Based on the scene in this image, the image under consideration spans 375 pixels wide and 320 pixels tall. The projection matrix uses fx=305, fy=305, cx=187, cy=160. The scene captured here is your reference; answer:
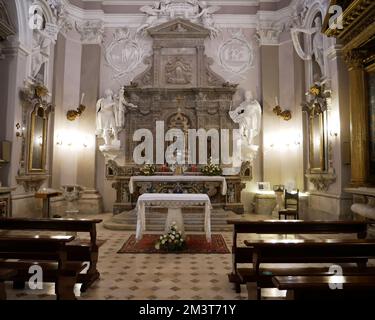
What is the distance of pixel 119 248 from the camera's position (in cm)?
643

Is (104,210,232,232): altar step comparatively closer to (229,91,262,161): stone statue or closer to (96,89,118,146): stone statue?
(229,91,262,161): stone statue

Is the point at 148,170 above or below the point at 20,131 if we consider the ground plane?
below

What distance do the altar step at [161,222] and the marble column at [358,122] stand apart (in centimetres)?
356

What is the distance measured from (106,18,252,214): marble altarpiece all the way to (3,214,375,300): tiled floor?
5.56m

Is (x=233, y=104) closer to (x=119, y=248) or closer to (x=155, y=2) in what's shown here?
(x=155, y=2)

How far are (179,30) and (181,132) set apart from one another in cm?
401

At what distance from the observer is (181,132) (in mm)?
11469

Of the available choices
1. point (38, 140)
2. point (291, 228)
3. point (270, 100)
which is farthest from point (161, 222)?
point (270, 100)

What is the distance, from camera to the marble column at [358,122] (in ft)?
22.9

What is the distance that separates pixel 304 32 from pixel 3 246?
10072mm

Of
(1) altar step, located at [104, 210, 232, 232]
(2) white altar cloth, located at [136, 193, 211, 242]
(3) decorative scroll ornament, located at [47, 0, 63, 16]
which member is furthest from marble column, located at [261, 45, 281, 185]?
(3) decorative scroll ornament, located at [47, 0, 63, 16]

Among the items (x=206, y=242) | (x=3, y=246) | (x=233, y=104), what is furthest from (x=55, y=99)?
(x=3, y=246)

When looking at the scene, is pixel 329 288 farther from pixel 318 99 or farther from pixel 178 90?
pixel 178 90
